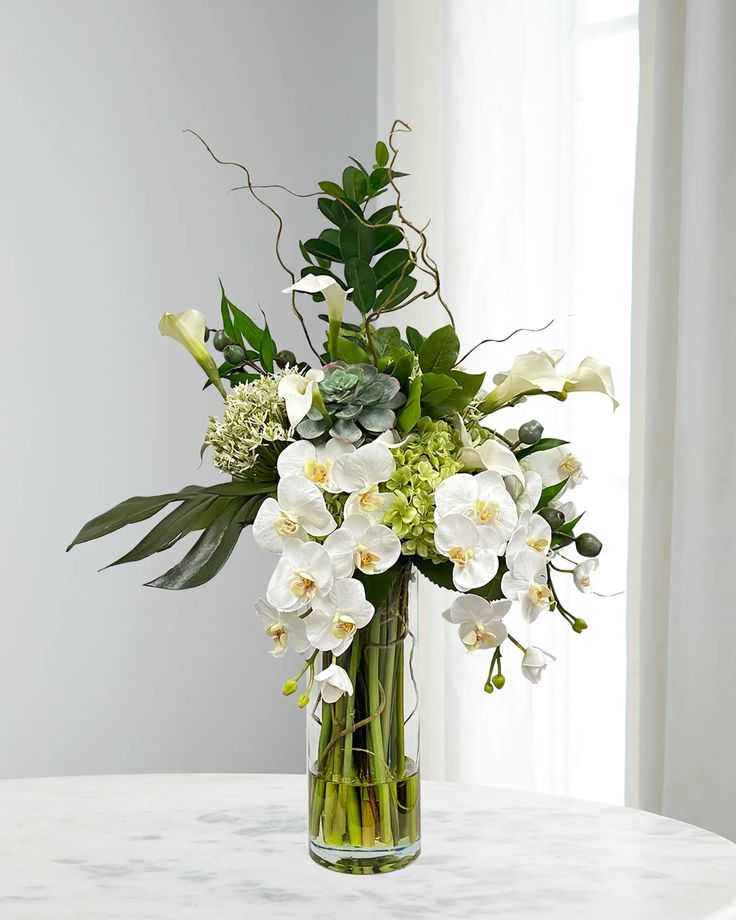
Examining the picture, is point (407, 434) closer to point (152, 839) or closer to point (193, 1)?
point (152, 839)

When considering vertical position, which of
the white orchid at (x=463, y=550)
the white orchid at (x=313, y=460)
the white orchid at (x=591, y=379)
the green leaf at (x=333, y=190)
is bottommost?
the white orchid at (x=463, y=550)

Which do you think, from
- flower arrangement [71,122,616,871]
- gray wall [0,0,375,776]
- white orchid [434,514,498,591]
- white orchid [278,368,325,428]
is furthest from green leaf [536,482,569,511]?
gray wall [0,0,375,776]

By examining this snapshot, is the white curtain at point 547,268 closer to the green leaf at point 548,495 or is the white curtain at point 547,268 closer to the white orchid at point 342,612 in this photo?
the green leaf at point 548,495

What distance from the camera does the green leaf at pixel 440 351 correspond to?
84cm

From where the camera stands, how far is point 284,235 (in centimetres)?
207

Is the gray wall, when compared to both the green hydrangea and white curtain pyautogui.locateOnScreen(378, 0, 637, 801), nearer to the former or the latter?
white curtain pyautogui.locateOnScreen(378, 0, 637, 801)

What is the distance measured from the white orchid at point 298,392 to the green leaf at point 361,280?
0.26ft

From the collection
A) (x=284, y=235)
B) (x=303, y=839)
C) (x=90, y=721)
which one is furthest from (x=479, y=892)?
(x=284, y=235)

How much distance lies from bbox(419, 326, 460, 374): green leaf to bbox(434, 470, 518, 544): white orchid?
11 centimetres

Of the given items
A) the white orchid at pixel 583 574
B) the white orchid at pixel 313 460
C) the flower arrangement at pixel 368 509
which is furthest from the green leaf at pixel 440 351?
the white orchid at pixel 583 574

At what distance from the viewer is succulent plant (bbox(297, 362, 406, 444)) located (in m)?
0.81

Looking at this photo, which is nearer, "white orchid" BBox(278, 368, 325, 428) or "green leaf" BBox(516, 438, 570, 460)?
"white orchid" BBox(278, 368, 325, 428)

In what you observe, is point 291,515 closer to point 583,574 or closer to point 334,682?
point 334,682

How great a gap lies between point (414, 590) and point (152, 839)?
0.35 m
